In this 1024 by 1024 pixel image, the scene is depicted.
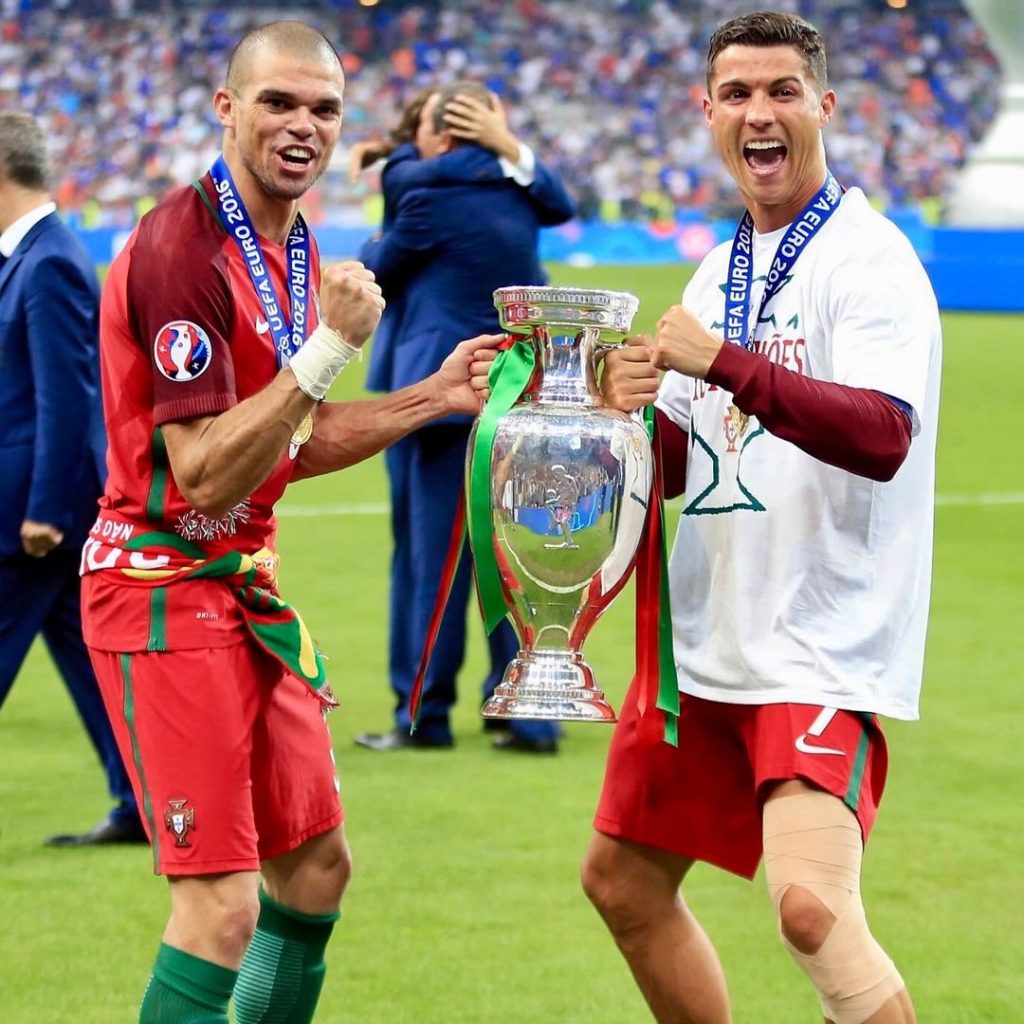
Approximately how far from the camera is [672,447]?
365 centimetres

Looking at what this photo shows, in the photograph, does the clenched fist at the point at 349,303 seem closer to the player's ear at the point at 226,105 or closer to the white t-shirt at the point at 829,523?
the player's ear at the point at 226,105

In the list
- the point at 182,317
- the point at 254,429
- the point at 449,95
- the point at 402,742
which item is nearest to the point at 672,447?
the point at 254,429

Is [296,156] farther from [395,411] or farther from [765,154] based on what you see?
[765,154]

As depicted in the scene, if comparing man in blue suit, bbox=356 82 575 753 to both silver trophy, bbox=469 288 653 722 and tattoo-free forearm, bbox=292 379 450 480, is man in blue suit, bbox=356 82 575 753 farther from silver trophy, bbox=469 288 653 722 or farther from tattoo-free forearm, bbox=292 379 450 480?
silver trophy, bbox=469 288 653 722

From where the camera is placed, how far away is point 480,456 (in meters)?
3.21

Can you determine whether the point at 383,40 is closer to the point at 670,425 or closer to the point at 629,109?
the point at 629,109

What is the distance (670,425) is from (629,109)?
39.9 meters

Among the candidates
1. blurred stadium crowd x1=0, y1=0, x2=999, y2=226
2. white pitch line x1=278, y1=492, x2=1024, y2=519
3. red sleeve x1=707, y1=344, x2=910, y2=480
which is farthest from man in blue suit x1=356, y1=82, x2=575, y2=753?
blurred stadium crowd x1=0, y1=0, x2=999, y2=226

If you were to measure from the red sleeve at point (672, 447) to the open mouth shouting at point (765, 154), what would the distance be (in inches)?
20.4

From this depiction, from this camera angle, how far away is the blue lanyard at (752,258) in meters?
3.38

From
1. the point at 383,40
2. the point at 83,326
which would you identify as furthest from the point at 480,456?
the point at 383,40

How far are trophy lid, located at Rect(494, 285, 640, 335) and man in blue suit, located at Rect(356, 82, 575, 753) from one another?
3.32 m

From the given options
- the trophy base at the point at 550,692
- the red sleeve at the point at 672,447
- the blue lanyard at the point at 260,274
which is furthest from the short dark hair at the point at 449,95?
the trophy base at the point at 550,692

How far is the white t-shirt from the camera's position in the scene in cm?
327
